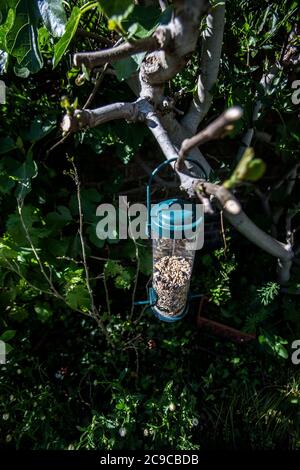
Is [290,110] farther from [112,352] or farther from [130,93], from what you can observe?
[112,352]

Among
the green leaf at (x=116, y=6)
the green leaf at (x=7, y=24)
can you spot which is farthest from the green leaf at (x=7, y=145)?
the green leaf at (x=116, y=6)

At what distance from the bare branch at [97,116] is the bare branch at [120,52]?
0.14 metres

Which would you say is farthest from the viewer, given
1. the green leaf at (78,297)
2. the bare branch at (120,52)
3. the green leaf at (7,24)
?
the green leaf at (78,297)

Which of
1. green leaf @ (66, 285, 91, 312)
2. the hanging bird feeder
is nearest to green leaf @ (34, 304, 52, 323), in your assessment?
green leaf @ (66, 285, 91, 312)

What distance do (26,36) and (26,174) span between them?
2.21 ft

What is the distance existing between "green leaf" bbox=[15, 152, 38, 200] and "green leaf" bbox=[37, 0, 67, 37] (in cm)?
67

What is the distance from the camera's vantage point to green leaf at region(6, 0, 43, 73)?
1433mm

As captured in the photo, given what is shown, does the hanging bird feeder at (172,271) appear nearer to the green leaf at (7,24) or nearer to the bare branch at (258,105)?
the bare branch at (258,105)

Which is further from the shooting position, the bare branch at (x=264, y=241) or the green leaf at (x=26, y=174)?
the bare branch at (x=264, y=241)

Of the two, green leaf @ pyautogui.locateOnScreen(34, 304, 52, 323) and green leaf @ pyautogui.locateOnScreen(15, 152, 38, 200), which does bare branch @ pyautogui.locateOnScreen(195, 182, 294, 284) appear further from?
green leaf @ pyautogui.locateOnScreen(34, 304, 52, 323)

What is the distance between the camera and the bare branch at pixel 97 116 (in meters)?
1.26

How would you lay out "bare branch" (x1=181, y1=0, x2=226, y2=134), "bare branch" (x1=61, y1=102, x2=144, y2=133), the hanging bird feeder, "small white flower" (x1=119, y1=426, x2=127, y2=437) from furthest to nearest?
"small white flower" (x1=119, y1=426, x2=127, y2=437), the hanging bird feeder, "bare branch" (x1=181, y1=0, x2=226, y2=134), "bare branch" (x1=61, y1=102, x2=144, y2=133)

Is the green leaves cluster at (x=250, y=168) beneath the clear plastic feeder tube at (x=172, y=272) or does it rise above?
above
